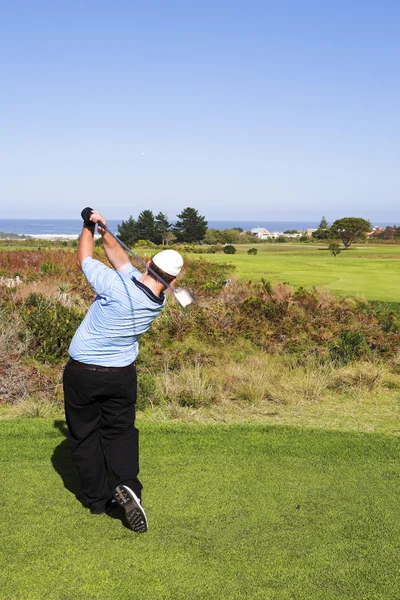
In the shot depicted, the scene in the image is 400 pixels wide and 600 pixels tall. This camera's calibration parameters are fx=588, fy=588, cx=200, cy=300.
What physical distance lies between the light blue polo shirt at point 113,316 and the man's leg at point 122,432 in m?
0.19

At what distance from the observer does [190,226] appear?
54.7 metres

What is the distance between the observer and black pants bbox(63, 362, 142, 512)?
3.88 meters

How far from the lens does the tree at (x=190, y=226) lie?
54.2 m

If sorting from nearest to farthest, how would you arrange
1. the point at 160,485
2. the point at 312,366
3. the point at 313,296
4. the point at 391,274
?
the point at 160,485 → the point at 312,366 → the point at 313,296 → the point at 391,274

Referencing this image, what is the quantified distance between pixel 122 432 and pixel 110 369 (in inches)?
20.7

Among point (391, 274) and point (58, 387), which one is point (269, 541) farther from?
point (391, 274)

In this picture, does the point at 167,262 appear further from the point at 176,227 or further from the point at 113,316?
the point at 176,227

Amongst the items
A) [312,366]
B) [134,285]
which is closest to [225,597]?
[134,285]

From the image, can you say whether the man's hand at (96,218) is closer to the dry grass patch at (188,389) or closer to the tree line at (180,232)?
the dry grass patch at (188,389)

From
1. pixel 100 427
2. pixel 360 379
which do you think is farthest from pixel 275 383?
pixel 100 427

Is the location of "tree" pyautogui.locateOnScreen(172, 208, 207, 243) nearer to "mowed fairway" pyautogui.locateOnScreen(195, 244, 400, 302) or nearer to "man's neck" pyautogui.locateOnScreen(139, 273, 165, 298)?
"mowed fairway" pyautogui.locateOnScreen(195, 244, 400, 302)

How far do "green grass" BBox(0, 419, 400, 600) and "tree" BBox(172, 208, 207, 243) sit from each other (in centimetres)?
4911

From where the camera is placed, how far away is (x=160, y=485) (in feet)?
14.9

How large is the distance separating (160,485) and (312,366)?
4347 mm
